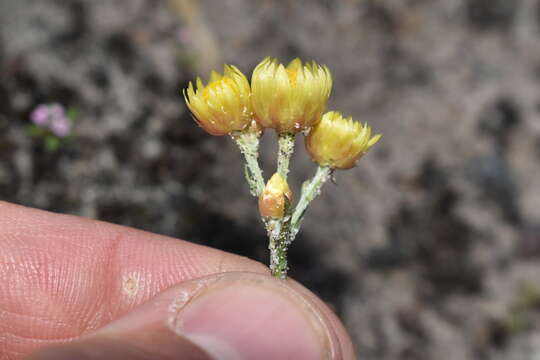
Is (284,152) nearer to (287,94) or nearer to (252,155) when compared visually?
(252,155)

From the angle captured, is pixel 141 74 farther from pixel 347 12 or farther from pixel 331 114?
pixel 331 114

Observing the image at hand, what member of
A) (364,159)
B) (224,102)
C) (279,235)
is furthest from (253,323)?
(364,159)

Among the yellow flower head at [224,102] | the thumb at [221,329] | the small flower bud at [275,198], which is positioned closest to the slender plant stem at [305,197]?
the small flower bud at [275,198]

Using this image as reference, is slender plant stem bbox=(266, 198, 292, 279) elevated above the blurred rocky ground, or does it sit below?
below

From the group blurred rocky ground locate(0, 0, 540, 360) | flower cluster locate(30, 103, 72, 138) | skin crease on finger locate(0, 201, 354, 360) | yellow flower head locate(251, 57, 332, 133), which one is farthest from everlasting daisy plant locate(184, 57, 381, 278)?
flower cluster locate(30, 103, 72, 138)

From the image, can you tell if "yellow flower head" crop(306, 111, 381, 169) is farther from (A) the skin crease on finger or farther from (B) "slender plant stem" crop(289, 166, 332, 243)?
(A) the skin crease on finger

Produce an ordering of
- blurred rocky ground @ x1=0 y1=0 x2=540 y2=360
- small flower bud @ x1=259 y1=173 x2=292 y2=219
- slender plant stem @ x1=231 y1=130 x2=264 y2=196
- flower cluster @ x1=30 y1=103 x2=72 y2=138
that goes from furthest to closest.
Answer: blurred rocky ground @ x1=0 y1=0 x2=540 y2=360
flower cluster @ x1=30 y1=103 x2=72 y2=138
slender plant stem @ x1=231 y1=130 x2=264 y2=196
small flower bud @ x1=259 y1=173 x2=292 y2=219
